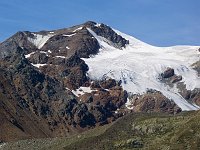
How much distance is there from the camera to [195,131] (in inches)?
5030

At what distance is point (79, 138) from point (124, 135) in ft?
90.4

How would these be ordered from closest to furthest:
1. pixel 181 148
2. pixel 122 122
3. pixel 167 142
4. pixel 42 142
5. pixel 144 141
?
pixel 181 148, pixel 167 142, pixel 144 141, pixel 122 122, pixel 42 142

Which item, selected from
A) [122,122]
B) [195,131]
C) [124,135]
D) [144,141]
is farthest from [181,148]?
[122,122]

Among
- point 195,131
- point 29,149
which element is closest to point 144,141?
point 195,131

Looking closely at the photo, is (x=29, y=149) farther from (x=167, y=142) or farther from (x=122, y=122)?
(x=167, y=142)

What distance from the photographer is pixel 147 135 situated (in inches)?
5896

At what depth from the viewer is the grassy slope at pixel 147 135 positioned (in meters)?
127

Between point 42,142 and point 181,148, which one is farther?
point 42,142

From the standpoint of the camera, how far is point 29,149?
191 meters

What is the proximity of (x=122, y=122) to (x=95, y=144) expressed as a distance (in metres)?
20.0

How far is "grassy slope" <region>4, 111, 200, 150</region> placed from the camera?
418 ft

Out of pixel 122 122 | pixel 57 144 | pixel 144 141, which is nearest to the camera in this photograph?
pixel 144 141

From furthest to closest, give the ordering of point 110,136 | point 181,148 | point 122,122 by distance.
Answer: point 122,122
point 110,136
point 181,148

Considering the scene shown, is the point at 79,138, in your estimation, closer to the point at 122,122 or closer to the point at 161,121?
the point at 122,122
